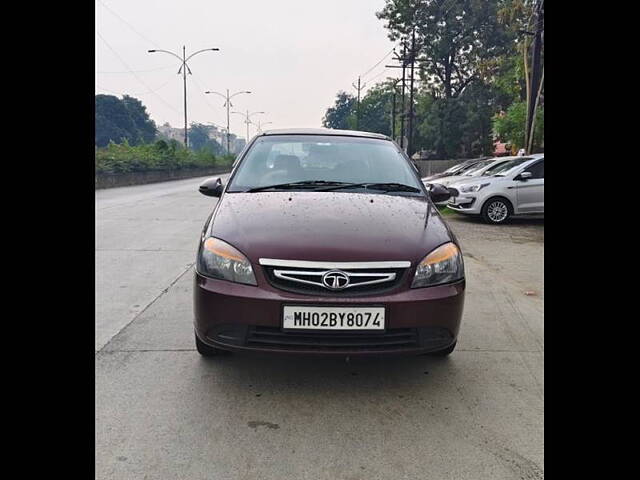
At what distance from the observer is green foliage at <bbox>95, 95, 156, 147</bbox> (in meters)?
72.9

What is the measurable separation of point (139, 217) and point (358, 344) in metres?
9.88

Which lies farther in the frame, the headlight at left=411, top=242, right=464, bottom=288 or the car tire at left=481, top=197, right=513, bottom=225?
the car tire at left=481, top=197, right=513, bottom=225

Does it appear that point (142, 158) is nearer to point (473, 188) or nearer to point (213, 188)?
point (473, 188)

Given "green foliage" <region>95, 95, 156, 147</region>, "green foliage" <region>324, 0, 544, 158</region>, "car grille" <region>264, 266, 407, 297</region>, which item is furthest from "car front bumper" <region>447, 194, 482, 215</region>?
"green foliage" <region>95, 95, 156, 147</region>

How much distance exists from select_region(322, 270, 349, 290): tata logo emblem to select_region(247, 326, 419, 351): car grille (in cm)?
24

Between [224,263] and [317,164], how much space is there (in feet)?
5.03

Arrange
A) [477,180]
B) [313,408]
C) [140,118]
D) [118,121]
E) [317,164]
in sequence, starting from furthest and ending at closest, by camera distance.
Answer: [140,118] < [118,121] < [477,180] < [317,164] < [313,408]

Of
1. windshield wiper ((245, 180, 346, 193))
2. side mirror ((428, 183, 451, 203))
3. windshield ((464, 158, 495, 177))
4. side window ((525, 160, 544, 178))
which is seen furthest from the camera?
windshield ((464, 158, 495, 177))

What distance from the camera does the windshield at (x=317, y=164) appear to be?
3926 mm

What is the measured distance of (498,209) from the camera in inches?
442

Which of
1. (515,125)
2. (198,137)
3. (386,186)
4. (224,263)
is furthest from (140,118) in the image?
(224,263)

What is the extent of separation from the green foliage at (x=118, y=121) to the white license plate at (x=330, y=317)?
235ft

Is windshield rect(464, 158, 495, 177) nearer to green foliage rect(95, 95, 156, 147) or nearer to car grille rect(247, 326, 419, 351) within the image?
car grille rect(247, 326, 419, 351)
